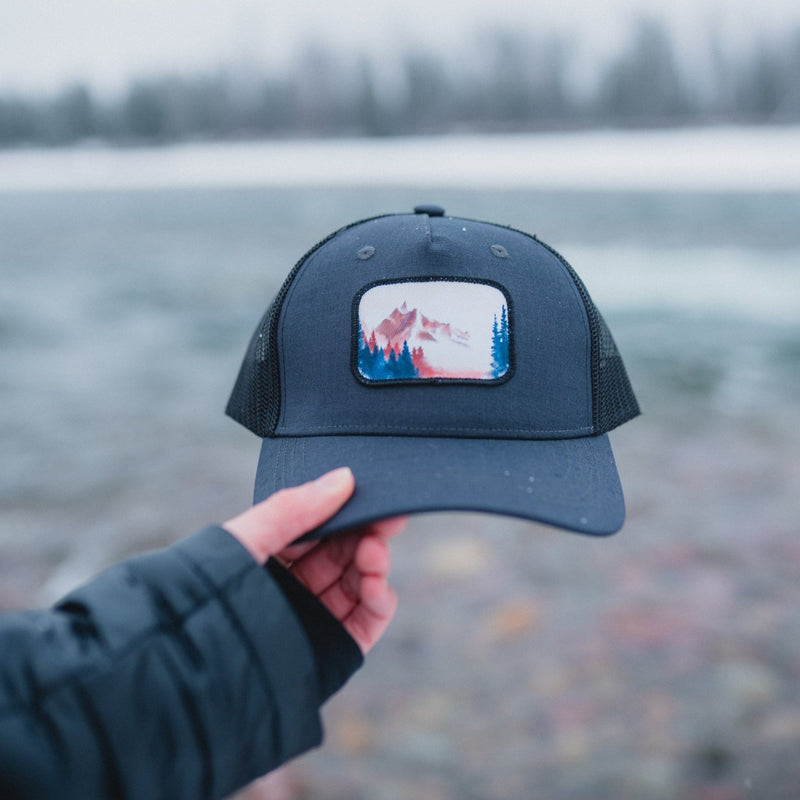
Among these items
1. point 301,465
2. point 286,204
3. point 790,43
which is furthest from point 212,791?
point 790,43

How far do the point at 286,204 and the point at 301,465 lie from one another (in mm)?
11676

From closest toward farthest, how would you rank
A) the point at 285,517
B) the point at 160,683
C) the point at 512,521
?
1. the point at 160,683
2. the point at 285,517
3. the point at 512,521

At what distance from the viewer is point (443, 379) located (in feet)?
4.06

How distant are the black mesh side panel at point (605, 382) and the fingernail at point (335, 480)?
42 centimetres

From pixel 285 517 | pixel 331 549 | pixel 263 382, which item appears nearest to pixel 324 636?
pixel 331 549

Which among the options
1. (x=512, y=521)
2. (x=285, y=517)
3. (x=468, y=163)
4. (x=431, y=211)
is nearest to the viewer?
(x=285, y=517)

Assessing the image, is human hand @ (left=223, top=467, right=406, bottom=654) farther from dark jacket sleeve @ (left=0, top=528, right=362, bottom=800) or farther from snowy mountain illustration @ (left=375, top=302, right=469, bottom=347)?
snowy mountain illustration @ (left=375, top=302, right=469, bottom=347)

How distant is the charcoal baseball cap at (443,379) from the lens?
1170 millimetres

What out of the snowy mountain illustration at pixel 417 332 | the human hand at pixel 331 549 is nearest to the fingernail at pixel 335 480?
the human hand at pixel 331 549

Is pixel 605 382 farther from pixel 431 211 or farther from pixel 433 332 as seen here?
pixel 431 211

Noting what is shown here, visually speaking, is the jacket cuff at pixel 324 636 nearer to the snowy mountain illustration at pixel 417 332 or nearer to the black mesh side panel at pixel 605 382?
the snowy mountain illustration at pixel 417 332

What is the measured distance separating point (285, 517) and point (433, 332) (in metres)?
0.37

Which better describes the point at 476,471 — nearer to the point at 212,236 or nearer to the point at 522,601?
the point at 522,601

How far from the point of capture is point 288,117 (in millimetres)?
19547
